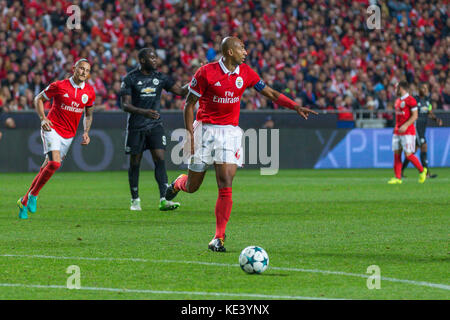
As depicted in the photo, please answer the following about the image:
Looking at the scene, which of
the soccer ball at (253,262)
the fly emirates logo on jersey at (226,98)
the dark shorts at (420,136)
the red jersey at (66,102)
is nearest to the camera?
the soccer ball at (253,262)

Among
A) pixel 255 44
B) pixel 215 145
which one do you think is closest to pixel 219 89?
pixel 215 145

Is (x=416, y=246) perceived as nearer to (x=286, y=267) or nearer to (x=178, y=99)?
(x=286, y=267)

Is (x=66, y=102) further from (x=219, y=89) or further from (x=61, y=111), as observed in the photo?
(x=219, y=89)

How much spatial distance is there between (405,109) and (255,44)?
954cm

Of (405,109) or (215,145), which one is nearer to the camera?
(215,145)

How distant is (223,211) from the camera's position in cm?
909

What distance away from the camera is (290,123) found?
26547mm

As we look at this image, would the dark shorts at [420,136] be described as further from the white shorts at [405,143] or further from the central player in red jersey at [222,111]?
the central player in red jersey at [222,111]

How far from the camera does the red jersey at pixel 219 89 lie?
934 centimetres

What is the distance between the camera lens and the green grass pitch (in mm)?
6617

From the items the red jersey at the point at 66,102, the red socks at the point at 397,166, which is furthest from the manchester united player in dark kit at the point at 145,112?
the red socks at the point at 397,166

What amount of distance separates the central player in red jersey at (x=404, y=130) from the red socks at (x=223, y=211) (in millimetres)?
11582
